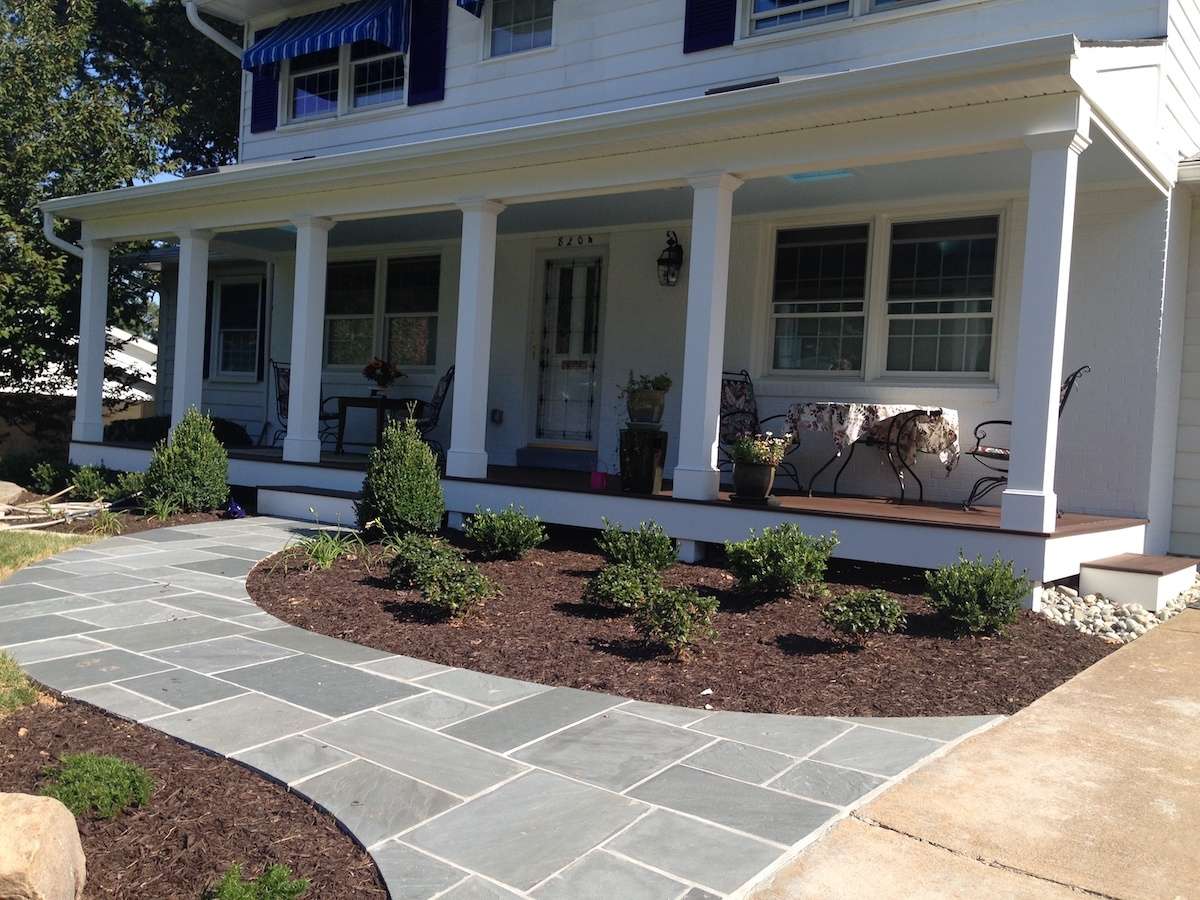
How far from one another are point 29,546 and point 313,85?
6671mm

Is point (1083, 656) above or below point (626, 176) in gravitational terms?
below

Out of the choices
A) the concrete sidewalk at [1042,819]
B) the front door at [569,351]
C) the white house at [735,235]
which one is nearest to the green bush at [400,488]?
the white house at [735,235]

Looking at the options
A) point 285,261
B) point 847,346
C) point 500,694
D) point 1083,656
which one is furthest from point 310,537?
point 285,261


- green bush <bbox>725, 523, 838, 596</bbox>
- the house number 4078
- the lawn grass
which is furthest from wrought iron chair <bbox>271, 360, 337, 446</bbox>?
green bush <bbox>725, 523, 838, 596</bbox>

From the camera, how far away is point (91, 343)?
11.7m

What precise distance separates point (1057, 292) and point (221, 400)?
1111 cm

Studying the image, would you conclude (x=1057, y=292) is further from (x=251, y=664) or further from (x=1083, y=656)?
(x=251, y=664)

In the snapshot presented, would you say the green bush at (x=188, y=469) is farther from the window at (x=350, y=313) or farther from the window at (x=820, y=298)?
the window at (x=820, y=298)

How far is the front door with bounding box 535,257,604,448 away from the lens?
10.2 m

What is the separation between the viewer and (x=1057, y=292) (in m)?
5.64

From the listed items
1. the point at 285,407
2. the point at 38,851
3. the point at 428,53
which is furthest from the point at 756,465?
the point at 285,407

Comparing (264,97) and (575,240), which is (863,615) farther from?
(264,97)

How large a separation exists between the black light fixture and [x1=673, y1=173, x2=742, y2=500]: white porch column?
2195mm

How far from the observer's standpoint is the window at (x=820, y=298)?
852 centimetres
